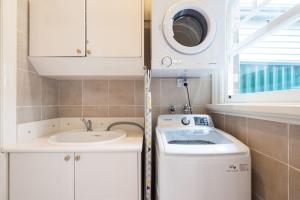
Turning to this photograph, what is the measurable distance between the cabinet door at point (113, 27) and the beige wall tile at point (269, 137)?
104 centimetres

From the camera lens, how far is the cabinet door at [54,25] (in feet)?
4.99

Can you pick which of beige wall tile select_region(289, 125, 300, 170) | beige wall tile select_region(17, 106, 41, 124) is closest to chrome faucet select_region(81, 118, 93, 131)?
beige wall tile select_region(17, 106, 41, 124)

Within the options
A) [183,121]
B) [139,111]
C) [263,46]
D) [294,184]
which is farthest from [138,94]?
[294,184]

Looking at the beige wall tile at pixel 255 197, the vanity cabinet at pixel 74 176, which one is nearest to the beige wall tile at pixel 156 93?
the vanity cabinet at pixel 74 176

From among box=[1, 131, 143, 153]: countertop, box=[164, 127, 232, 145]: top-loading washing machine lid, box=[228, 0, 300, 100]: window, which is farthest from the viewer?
box=[164, 127, 232, 145]: top-loading washing machine lid

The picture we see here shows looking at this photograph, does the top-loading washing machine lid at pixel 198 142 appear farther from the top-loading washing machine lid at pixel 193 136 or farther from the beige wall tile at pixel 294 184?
the beige wall tile at pixel 294 184

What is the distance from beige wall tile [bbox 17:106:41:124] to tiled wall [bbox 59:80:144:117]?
1.16ft

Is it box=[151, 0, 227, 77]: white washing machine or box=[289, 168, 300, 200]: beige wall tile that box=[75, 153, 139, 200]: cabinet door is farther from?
box=[289, 168, 300, 200]: beige wall tile

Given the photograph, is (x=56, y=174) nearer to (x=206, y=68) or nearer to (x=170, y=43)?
(x=170, y=43)

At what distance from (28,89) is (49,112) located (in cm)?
36

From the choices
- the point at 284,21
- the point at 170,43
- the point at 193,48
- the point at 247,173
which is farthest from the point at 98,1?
the point at 247,173

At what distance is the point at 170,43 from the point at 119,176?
1028 millimetres

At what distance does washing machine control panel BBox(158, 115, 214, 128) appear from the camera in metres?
1.67

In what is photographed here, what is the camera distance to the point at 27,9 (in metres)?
1.51
